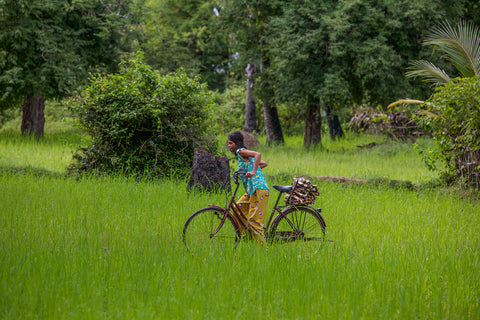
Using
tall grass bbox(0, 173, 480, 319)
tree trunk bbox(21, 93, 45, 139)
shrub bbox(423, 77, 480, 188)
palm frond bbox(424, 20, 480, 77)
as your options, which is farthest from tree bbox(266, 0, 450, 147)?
tree trunk bbox(21, 93, 45, 139)

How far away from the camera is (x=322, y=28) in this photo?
18297mm

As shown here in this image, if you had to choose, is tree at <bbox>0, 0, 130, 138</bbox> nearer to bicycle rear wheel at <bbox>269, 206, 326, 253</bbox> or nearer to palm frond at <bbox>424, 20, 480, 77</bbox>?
palm frond at <bbox>424, 20, 480, 77</bbox>

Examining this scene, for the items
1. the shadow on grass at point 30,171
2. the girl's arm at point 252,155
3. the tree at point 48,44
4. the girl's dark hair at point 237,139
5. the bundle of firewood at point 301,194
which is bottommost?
the shadow on grass at point 30,171

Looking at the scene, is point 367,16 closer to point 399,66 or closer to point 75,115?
point 399,66

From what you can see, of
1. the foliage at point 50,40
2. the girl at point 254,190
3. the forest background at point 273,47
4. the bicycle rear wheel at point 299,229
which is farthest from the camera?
the foliage at point 50,40

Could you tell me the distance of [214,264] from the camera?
209 inches

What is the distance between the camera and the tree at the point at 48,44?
1984cm

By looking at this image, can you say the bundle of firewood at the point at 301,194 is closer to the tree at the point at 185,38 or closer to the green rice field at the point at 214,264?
the green rice field at the point at 214,264

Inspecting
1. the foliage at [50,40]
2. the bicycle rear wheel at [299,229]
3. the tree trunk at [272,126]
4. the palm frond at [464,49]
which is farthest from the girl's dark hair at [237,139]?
the tree trunk at [272,126]

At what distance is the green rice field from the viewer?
14.4ft

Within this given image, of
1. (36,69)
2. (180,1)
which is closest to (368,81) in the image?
(36,69)

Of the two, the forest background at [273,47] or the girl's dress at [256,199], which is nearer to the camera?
the girl's dress at [256,199]

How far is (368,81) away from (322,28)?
8.68 ft

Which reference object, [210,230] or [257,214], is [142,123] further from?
[257,214]
